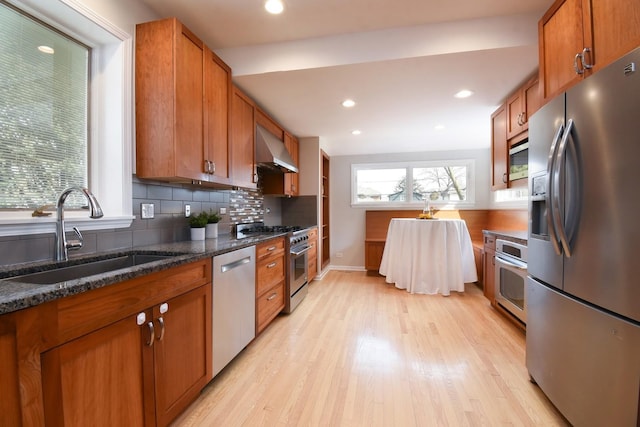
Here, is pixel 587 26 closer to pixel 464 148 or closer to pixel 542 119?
pixel 542 119

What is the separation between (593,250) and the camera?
1192mm

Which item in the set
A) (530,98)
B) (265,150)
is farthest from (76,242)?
(530,98)

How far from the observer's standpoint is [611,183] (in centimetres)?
111

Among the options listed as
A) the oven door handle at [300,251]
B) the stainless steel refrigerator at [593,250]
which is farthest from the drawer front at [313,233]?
the stainless steel refrigerator at [593,250]

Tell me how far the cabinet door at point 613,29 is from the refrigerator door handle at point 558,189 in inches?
11.8

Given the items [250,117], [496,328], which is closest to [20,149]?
[250,117]

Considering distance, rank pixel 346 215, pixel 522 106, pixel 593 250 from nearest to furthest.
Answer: pixel 593 250 → pixel 522 106 → pixel 346 215

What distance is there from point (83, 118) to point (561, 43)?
9.24 feet

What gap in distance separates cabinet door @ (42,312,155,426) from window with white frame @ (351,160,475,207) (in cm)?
434

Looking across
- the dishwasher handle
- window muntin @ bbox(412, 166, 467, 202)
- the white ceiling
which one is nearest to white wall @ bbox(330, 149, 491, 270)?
window muntin @ bbox(412, 166, 467, 202)

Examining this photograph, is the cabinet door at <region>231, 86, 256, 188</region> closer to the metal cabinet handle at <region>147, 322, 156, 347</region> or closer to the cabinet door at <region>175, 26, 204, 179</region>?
the cabinet door at <region>175, 26, 204, 179</region>

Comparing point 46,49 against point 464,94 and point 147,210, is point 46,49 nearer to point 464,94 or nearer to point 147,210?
point 147,210

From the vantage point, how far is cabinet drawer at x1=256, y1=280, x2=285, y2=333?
7.48ft

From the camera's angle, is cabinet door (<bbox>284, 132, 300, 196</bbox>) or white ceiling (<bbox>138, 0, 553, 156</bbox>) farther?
cabinet door (<bbox>284, 132, 300, 196</bbox>)
